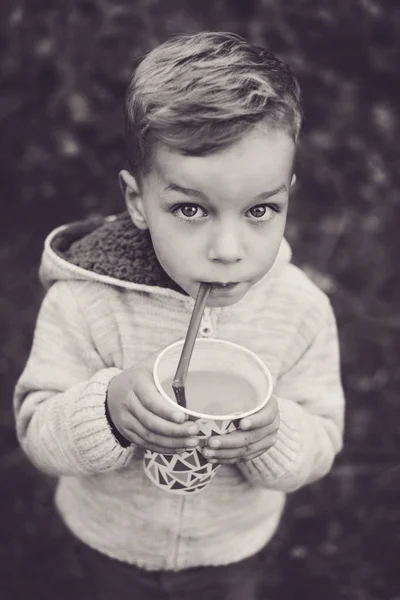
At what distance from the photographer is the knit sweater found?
3.77 feet

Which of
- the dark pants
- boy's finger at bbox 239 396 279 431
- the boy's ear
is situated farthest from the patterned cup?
the dark pants

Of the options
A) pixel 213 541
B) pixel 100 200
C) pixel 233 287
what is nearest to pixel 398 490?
pixel 213 541

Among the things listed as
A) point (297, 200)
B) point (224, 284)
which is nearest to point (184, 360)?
point (224, 284)

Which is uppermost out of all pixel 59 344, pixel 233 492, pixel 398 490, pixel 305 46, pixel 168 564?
pixel 305 46

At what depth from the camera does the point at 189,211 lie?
1008 millimetres

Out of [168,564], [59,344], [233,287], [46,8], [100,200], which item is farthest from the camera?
[100,200]

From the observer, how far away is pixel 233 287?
1.04m

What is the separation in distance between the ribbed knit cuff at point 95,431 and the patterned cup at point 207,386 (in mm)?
67

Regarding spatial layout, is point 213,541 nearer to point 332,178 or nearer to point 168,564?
point 168,564

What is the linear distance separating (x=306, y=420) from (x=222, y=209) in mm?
405

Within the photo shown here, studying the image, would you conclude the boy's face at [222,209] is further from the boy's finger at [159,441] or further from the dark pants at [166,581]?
the dark pants at [166,581]

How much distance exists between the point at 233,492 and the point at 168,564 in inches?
6.9

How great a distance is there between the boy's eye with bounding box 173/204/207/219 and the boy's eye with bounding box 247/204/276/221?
7 centimetres

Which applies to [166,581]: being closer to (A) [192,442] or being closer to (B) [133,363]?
(B) [133,363]
